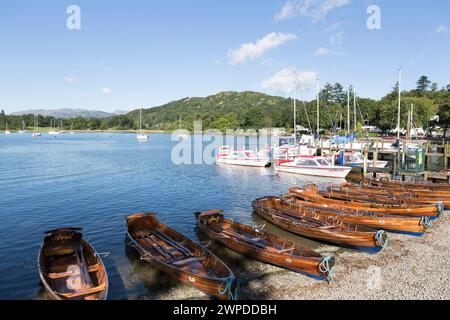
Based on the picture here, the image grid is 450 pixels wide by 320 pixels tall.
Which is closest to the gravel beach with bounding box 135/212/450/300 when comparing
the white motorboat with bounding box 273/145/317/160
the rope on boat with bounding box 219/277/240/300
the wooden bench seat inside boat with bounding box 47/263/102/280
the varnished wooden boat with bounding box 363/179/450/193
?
the rope on boat with bounding box 219/277/240/300

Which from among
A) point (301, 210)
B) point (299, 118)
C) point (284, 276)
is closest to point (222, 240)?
point (284, 276)

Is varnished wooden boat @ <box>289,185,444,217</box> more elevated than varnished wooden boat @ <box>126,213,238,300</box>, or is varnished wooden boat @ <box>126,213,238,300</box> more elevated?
varnished wooden boat @ <box>289,185,444,217</box>

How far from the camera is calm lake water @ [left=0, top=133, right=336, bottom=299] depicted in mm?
15688

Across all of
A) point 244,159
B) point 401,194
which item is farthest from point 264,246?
point 244,159

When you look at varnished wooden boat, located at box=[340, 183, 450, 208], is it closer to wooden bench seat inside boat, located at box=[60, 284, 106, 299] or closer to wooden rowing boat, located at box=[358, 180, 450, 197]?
wooden rowing boat, located at box=[358, 180, 450, 197]

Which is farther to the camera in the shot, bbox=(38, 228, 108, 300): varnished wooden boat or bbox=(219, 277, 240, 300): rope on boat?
bbox=(219, 277, 240, 300): rope on boat

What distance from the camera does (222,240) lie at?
688 inches

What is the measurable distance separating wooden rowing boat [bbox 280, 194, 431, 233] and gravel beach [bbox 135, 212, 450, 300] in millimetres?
1225

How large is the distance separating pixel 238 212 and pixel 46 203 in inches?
645

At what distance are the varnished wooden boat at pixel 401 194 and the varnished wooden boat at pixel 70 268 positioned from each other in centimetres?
2086

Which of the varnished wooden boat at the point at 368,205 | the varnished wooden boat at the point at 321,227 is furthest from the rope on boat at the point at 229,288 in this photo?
the varnished wooden boat at the point at 368,205

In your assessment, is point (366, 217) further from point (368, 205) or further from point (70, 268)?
point (70, 268)

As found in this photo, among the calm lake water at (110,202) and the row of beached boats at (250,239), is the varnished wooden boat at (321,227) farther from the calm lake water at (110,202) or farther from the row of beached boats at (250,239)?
the calm lake water at (110,202)
